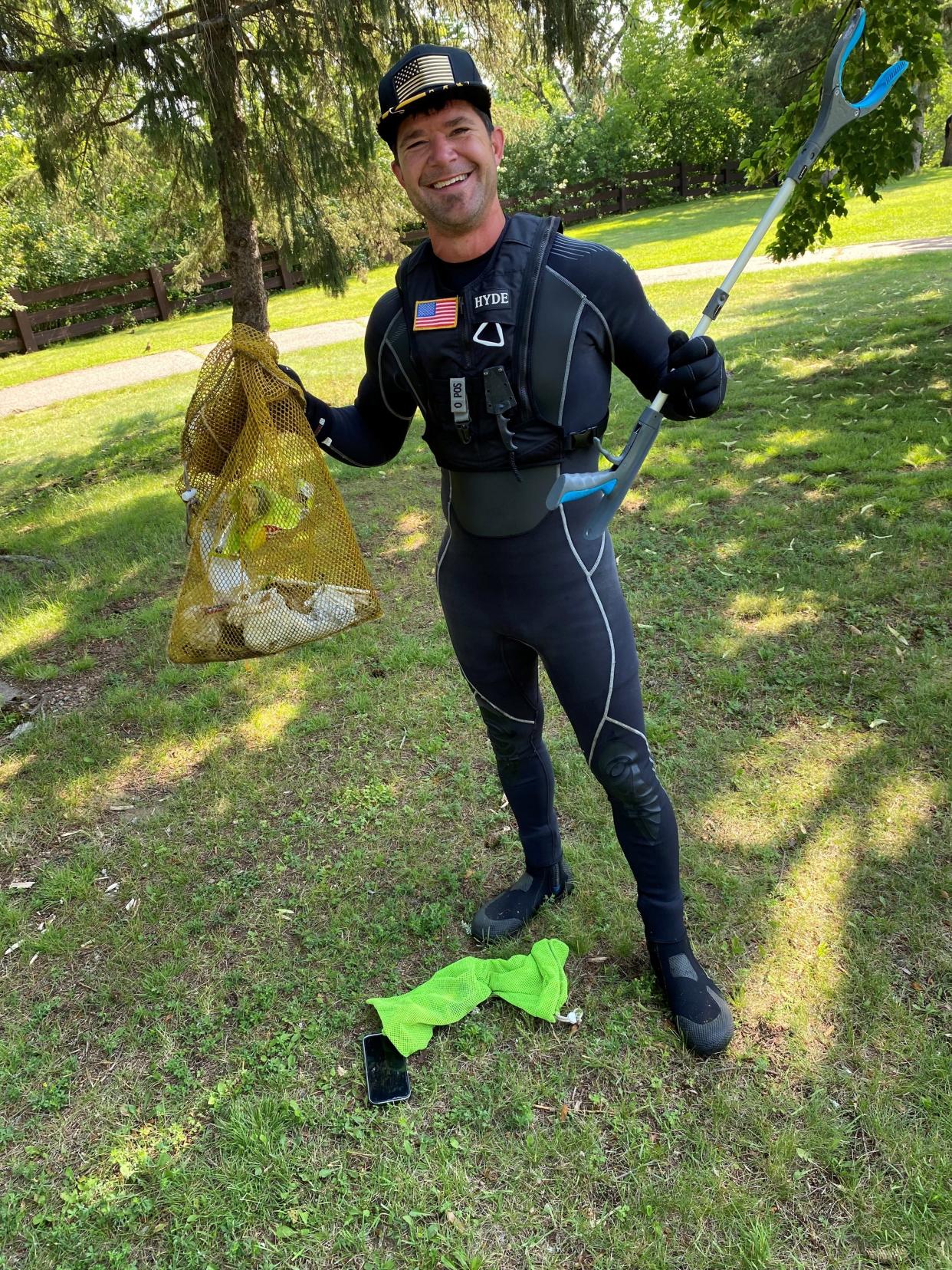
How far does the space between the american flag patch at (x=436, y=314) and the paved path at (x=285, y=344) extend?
11970 mm

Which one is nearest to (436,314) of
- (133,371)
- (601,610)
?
(601,610)

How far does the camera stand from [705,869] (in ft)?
9.72

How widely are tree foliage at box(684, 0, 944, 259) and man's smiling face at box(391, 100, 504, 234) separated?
418cm

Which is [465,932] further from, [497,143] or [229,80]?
[229,80]

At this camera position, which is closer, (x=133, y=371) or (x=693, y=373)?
(x=693, y=373)

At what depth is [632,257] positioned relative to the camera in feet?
60.9

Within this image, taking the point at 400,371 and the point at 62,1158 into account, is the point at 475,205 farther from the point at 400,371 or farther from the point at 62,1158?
the point at 62,1158

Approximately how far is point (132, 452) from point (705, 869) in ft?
26.0

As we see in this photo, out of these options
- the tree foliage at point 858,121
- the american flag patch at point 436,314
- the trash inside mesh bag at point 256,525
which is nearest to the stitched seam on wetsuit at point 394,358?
the american flag patch at point 436,314

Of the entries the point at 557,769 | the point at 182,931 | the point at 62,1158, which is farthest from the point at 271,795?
the point at 62,1158

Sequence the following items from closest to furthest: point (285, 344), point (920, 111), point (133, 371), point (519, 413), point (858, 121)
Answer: point (519, 413) < point (858, 121) < point (920, 111) < point (285, 344) < point (133, 371)

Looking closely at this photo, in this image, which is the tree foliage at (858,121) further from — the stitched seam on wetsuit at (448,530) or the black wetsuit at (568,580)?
the stitched seam on wetsuit at (448,530)

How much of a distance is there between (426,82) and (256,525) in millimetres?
1219

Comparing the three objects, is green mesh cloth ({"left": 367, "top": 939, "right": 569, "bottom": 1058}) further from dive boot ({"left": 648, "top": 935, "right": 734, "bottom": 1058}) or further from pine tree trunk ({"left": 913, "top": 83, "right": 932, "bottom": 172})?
pine tree trunk ({"left": 913, "top": 83, "right": 932, "bottom": 172})
